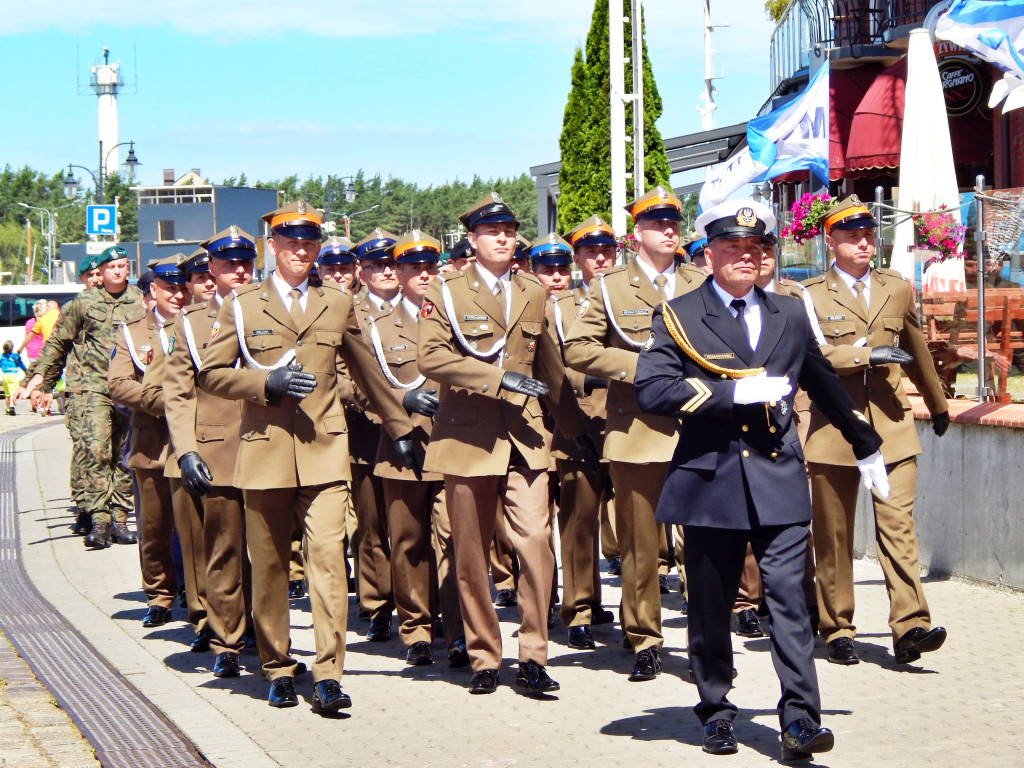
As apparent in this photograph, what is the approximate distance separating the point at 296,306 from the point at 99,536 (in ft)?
21.7

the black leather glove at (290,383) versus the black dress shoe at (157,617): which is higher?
the black leather glove at (290,383)

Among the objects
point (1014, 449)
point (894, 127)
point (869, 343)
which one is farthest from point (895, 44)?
point (869, 343)

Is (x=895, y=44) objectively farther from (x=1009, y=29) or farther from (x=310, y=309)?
(x=310, y=309)

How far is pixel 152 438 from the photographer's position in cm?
1008

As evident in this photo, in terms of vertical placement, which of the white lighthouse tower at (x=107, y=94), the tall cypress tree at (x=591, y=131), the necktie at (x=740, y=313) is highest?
the white lighthouse tower at (x=107, y=94)

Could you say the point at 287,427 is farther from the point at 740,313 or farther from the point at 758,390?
the point at 758,390

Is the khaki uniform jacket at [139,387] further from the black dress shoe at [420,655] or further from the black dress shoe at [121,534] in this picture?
the black dress shoe at [121,534]

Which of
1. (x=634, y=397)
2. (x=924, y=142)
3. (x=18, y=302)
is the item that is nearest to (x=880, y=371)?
(x=634, y=397)

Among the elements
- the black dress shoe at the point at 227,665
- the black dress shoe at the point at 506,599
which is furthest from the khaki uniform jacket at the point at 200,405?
the black dress shoe at the point at 506,599

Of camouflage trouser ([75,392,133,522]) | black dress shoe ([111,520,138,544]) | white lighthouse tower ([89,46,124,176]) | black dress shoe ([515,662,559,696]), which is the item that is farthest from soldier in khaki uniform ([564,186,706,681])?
white lighthouse tower ([89,46,124,176])

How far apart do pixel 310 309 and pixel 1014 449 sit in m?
4.74

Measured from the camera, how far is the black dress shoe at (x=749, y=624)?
891 cm

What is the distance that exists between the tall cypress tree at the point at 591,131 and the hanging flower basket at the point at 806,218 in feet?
52.3

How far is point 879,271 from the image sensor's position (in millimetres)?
8297
